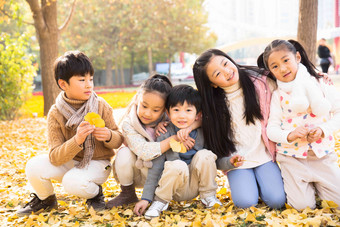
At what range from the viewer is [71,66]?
295 cm

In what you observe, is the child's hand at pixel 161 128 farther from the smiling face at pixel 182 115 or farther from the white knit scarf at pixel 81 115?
the white knit scarf at pixel 81 115

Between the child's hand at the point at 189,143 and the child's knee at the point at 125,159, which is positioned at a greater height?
the child's hand at the point at 189,143

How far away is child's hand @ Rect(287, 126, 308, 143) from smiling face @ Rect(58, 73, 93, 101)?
1573mm

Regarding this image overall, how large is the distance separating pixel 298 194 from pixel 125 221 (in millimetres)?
1282

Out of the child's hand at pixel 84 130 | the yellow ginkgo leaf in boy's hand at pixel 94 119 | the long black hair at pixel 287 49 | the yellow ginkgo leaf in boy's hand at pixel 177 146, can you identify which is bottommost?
the yellow ginkgo leaf in boy's hand at pixel 177 146

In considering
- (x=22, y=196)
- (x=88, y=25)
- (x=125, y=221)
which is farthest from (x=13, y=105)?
(x=88, y=25)

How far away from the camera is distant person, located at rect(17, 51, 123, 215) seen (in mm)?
2908

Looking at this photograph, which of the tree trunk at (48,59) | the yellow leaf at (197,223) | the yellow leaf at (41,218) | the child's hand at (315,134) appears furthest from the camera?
the tree trunk at (48,59)

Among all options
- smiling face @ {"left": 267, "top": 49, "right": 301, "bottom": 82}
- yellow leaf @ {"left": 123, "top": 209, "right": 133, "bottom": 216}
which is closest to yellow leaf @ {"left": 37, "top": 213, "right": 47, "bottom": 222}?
yellow leaf @ {"left": 123, "top": 209, "right": 133, "bottom": 216}

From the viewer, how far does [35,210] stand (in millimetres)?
3027

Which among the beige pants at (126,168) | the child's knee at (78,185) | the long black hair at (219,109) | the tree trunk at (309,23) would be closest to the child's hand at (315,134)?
the long black hair at (219,109)

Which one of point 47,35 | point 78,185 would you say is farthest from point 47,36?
point 78,185

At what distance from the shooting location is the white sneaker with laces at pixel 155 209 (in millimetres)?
2727

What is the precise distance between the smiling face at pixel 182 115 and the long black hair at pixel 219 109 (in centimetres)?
13
